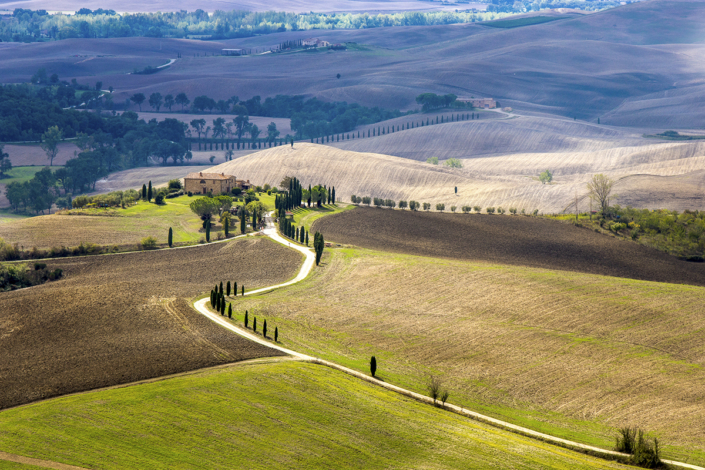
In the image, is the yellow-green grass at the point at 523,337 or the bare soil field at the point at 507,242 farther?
the bare soil field at the point at 507,242

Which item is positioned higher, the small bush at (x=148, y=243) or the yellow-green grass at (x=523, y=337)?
the yellow-green grass at (x=523, y=337)

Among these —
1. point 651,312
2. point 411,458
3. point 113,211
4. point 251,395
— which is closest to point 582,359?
point 651,312

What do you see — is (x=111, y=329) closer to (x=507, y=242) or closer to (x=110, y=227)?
(x=110, y=227)

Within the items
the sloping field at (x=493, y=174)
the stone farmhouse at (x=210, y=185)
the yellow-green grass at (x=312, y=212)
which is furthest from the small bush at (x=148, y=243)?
the sloping field at (x=493, y=174)

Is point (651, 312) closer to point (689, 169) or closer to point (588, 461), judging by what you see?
point (588, 461)

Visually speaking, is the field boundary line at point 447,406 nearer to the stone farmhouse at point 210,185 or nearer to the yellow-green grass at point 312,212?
the yellow-green grass at point 312,212

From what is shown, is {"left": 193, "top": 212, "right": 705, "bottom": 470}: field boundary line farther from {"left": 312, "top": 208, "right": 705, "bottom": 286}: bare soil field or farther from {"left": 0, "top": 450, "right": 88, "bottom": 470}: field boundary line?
{"left": 312, "top": 208, "right": 705, "bottom": 286}: bare soil field

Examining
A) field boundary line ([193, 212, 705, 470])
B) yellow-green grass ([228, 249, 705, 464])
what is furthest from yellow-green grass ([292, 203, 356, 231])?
field boundary line ([193, 212, 705, 470])
